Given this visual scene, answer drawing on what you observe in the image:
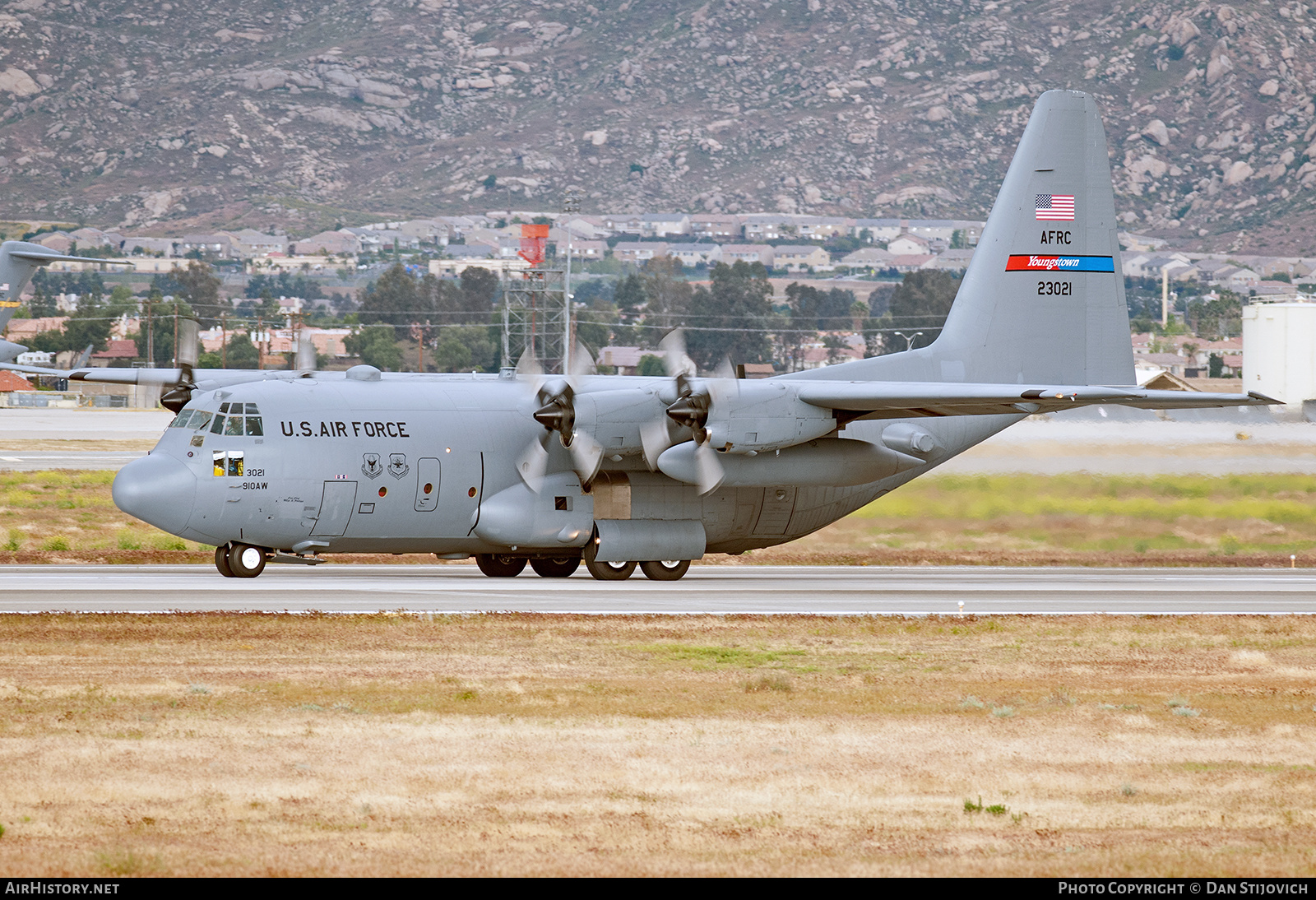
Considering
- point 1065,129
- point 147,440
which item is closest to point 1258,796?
point 1065,129

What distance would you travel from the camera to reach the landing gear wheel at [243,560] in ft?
92.5

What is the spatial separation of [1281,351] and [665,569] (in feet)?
183

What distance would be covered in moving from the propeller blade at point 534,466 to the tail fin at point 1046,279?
8.95m

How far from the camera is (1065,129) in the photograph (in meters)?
33.9

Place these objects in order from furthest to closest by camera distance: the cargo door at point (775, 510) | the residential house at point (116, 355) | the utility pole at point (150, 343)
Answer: the residential house at point (116, 355)
the utility pole at point (150, 343)
the cargo door at point (775, 510)

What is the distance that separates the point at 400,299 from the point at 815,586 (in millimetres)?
130990

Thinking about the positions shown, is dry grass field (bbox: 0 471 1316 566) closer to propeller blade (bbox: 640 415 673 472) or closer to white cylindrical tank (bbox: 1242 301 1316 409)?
propeller blade (bbox: 640 415 673 472)

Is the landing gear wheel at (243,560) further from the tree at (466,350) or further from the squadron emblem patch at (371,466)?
the tree at (466,350)

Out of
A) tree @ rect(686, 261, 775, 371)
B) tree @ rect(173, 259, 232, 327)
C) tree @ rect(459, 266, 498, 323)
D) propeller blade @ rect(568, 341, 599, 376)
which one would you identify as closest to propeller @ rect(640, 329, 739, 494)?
propeller blade @ rect(568, 341, 599, 376)

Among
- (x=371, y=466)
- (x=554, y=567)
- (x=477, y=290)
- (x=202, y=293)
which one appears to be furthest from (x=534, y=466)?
(x=202, y=293)

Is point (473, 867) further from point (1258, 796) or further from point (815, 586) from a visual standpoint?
point (815, 586)

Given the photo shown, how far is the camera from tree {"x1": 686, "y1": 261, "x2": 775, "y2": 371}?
148 meters

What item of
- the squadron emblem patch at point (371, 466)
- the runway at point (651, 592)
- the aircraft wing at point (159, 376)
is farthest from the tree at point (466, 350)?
the squadron emblem patch at point (371, 466)

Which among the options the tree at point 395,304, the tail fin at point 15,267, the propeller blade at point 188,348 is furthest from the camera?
the tree at point 395,304
